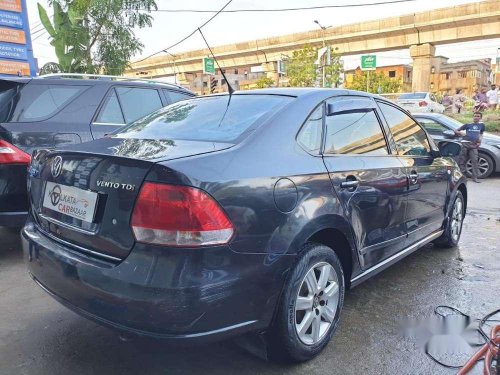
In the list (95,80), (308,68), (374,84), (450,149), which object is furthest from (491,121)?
(374,84)

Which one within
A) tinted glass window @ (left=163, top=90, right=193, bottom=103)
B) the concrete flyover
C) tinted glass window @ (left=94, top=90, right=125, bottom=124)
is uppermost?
the concrete flyover

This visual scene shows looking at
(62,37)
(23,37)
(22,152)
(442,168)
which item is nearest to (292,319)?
(442,168)

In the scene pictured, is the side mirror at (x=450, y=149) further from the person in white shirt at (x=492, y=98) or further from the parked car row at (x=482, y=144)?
the person in white shirt at (x=492, y=98)

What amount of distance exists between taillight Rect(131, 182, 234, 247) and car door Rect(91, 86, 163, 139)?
2.77 meters

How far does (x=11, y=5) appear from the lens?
37.5 feet

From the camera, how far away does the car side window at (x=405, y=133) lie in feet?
12.0

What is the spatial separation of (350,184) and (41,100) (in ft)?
10.3

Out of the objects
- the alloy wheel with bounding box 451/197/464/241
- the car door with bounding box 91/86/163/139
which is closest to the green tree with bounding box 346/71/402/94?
the alloy wheel with bounding box 451/197/464/241

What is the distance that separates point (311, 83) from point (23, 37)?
24.0m

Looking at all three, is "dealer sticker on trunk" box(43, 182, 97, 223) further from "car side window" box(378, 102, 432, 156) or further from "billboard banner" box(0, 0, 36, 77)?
"billboard banner" box(0, 0, 36, 77)

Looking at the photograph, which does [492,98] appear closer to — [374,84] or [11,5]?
[11,5]

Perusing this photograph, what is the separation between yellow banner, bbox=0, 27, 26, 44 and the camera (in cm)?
1141

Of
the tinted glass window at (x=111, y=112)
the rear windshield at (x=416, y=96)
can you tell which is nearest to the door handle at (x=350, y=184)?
the tinted glass window at (x=111, y=112)

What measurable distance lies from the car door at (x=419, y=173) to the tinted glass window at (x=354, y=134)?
25cm
